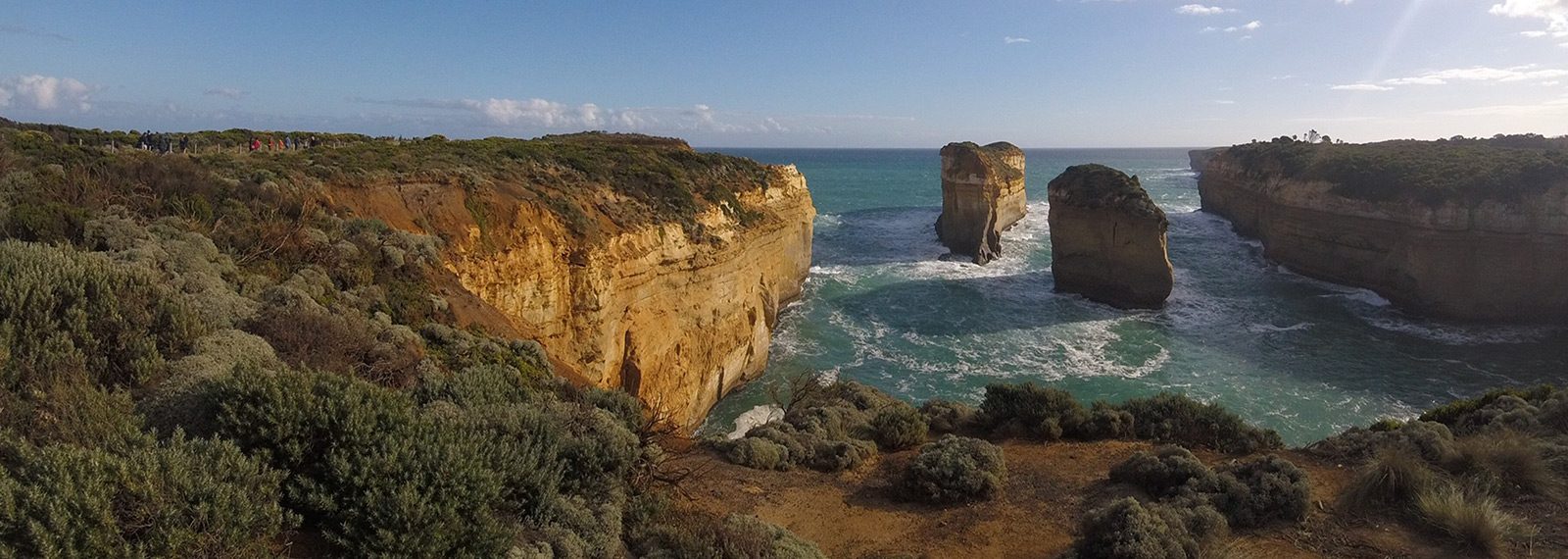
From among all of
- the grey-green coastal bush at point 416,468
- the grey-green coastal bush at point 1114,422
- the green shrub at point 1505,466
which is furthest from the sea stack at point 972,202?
the grey-green coastal bush at point 416,468

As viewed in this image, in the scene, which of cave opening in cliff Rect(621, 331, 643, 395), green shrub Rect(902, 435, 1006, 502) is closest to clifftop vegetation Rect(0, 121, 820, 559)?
green shrub Rect(902, 435, 1006, 502)

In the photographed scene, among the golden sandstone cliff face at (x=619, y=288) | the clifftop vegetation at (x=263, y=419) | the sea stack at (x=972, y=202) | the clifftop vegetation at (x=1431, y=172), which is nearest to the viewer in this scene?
the clifftop vegetation at (x=263, y=419)

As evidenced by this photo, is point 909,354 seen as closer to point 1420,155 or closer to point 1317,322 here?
point 1317,322

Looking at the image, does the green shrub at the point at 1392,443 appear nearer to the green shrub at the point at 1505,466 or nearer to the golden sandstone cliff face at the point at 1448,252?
the green shrub at the point at 1505,466

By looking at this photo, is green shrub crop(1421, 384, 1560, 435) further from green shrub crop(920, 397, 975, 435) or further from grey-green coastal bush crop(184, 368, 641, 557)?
grey-green coastal bush crop(184, 368, 641, 557)

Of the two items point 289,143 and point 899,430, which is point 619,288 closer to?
point 899,430

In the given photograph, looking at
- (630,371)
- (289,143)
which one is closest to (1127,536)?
(630,371)
